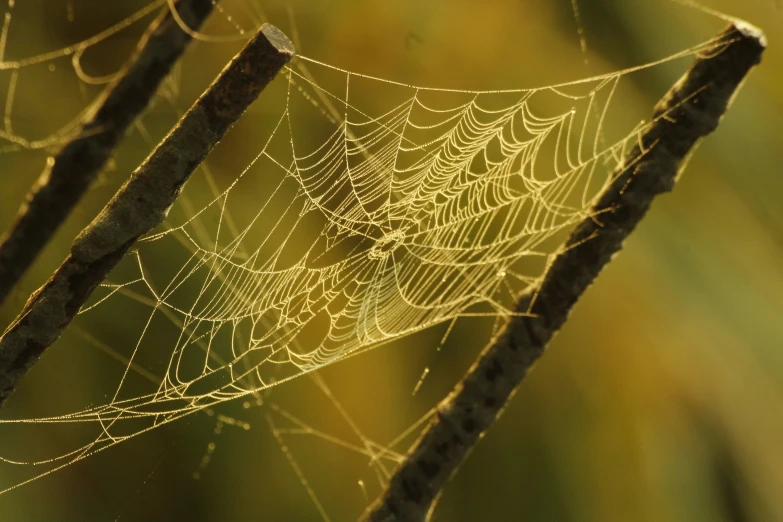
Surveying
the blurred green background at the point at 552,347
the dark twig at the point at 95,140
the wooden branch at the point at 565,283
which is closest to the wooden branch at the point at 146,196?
the dark twig at the point at 95,140

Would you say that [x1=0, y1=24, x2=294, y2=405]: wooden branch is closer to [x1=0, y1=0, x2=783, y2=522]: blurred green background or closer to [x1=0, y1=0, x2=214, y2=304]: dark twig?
[x1=0, y1=0, x2=214, y2=304]: dark twig

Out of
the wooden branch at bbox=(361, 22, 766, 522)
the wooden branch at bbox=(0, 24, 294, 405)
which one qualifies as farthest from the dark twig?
the wooden branch at bbox=(361, 22, 766, 522)

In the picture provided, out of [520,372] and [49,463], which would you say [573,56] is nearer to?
[520,372]

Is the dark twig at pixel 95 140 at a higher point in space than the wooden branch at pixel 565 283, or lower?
higher

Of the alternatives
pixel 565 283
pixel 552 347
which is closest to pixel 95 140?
pixel 565 283

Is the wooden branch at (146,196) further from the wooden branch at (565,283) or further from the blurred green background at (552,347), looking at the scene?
the blurred green background at (552,347)

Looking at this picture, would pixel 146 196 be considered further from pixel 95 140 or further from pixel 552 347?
pixel 552 347
